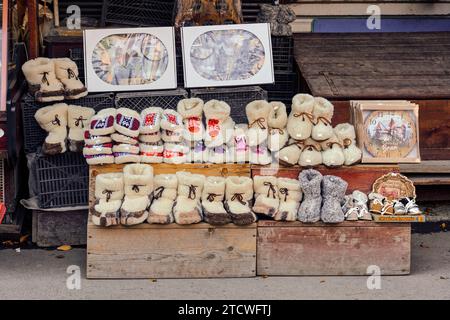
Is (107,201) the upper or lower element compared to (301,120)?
lower

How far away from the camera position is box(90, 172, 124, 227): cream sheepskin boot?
718cm

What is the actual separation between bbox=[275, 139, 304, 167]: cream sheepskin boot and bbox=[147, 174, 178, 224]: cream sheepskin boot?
81 cm

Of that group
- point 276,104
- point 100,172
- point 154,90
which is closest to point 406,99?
point 276,104

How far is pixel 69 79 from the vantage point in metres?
8.14

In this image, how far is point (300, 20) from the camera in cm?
1015

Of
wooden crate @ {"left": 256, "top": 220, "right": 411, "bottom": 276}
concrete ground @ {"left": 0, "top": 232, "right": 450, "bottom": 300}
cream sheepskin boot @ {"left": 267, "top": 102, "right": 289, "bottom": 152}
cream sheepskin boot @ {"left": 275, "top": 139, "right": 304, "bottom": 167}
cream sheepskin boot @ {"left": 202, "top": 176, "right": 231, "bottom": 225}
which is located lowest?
concrete ground @ {"left": 0, "top": 232, "right": 450, "bottom": 300}

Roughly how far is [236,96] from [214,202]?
130 centimetres

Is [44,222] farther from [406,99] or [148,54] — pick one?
[406,99]

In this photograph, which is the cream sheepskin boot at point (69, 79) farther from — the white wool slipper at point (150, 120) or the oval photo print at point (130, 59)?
the white wool slipper at point (150, 120)

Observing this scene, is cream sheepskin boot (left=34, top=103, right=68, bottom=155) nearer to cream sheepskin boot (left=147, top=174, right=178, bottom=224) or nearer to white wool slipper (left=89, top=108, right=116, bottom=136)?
white wool slipper (left=89, top=108, right=116, bottom=136)

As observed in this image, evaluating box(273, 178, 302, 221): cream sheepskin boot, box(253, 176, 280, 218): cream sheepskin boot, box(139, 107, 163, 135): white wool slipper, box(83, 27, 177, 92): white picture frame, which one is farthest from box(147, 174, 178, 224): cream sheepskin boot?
box(83, 27, 177, 92): white picture frame

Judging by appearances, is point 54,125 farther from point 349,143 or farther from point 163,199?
point 349,143

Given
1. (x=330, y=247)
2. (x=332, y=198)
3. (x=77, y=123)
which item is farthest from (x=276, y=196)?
(x=77, y=123)

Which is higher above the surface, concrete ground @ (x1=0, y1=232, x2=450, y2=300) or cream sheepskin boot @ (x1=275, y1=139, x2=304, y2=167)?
cream sheepskin boot @ (x1=275, y1=139, x2=304, y2=167)
